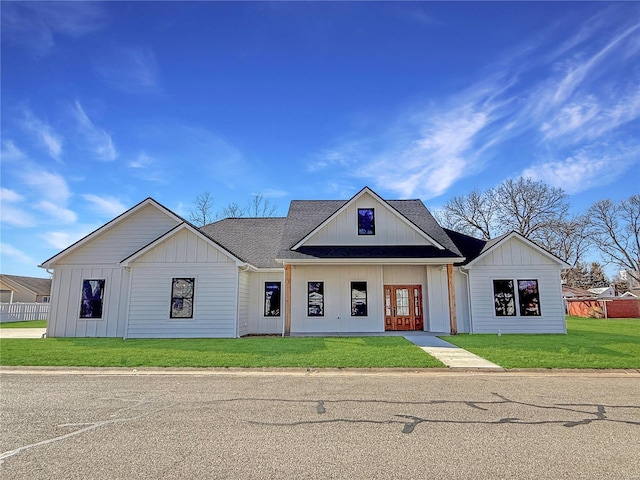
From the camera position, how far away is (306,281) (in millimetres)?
17109

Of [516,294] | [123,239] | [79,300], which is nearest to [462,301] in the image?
[516,294]

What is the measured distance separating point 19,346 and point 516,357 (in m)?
14.7

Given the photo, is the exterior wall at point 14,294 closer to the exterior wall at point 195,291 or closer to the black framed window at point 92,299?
the black framed window at point 92,299

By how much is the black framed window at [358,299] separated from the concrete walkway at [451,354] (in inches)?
139

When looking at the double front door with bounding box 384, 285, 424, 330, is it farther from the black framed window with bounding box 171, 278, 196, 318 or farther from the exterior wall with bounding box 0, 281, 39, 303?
the exterior wall with bounding box 0, 281, 39, 303

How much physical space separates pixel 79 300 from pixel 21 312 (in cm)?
1564

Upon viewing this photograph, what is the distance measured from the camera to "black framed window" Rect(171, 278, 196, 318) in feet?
48.7

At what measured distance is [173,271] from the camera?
15.0 m

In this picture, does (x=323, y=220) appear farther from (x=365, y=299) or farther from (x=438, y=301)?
(x=438, y=301)

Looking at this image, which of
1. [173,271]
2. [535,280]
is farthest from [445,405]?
[535,280]

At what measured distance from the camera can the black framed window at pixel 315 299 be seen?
55.5 ft

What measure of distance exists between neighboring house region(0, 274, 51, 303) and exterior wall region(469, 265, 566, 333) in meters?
49.3

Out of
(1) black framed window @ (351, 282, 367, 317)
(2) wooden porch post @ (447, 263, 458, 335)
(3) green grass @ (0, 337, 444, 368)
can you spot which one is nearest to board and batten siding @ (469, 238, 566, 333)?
(2) wooden porch post @ (447, 263, 458, 335)

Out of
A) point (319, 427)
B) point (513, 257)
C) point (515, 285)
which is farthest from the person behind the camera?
point (513, 257)
